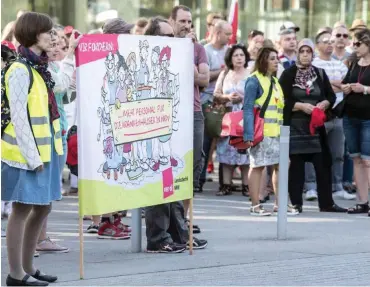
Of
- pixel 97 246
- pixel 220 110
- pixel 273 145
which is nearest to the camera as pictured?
pixel 97 246

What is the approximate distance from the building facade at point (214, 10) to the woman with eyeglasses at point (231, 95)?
18.3 ft

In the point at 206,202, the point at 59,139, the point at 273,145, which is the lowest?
the point at 206,202

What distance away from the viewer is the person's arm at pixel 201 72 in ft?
33.4

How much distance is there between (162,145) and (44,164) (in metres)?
1.35

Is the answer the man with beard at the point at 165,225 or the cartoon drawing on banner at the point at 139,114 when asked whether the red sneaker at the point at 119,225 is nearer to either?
the man with beard at the point at 165,225

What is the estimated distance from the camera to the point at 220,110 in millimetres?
14250

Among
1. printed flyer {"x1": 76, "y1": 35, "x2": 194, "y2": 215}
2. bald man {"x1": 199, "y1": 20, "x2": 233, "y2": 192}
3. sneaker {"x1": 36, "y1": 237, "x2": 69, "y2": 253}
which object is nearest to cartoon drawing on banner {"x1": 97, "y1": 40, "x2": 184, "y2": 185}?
printed flyer {"x1": 76, "y1": 35, "x2": 194, "y2": 215}

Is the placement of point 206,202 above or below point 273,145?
below

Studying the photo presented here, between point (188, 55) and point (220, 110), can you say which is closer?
point (188, 55)

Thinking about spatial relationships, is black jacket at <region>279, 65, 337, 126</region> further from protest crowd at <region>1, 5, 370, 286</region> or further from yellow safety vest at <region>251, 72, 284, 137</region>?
yellow safety vest at <region>251, 72, 284, 137</region>

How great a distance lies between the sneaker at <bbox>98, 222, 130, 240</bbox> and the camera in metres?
10.2

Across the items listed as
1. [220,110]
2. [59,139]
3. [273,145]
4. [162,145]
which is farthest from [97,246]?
[220,110]

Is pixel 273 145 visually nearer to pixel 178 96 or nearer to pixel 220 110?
pixel 220 110

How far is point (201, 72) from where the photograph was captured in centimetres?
1030
